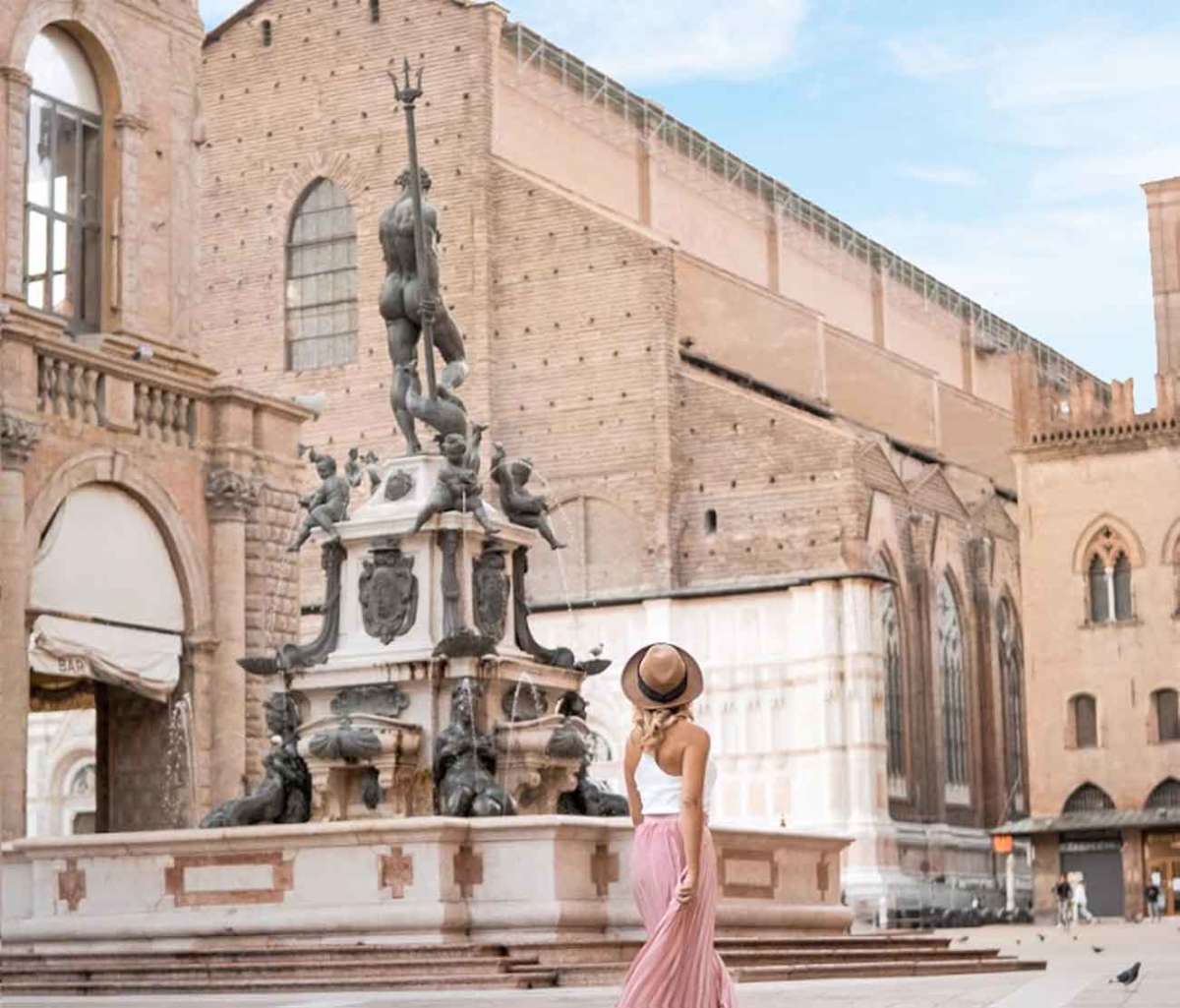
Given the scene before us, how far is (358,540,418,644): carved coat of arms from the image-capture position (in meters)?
17.2

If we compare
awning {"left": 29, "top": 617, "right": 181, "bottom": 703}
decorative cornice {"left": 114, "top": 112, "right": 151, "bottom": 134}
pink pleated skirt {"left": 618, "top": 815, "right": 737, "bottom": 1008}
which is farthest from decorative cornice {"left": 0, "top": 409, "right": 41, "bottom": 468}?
pink pleated skirt {"left": 618, "top": 815, "right": 737, "bottom": 1008}

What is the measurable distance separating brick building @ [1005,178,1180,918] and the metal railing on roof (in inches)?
401

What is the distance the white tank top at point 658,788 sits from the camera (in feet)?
26.5

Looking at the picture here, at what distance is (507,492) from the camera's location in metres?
18.0

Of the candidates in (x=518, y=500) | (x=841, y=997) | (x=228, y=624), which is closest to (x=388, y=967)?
(x=841, y=997)

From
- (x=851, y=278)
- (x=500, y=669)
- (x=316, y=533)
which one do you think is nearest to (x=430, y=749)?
(x=500, y=669)

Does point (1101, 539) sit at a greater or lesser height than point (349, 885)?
greater

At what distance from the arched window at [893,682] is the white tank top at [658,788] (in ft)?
132

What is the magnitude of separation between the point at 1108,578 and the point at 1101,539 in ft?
2.77

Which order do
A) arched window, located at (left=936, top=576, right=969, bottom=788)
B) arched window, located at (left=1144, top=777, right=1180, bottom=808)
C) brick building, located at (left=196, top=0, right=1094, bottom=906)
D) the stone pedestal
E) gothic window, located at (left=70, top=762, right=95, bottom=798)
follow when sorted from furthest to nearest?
arched window, located at (left=936, top=576, right=969, bottom=788)
arched window, located at (left=1144, top=777, right=1180, bottom=808)
gothic window, located at (left=70, top=762, right=95, bottom=798)
brick building, located at (left=196, top=0, right=1094, bottom=906)
the stone pedestal

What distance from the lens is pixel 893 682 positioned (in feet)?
164

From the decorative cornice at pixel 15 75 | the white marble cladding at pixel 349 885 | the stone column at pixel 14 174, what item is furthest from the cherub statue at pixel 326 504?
the decorative cornice at pixel 15 75

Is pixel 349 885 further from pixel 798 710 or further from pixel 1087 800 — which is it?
pixel 1087 800

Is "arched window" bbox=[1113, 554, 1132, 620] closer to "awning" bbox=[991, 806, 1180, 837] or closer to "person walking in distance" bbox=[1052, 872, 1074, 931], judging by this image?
"awning" bbox=[991, 806, 1180, 837]
